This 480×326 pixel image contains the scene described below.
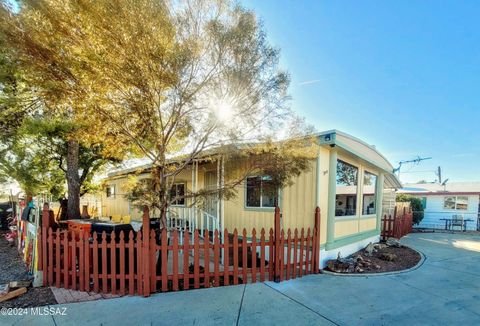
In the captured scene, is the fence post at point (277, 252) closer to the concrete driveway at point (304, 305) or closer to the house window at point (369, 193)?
the concrete driveway at point (304, 305)

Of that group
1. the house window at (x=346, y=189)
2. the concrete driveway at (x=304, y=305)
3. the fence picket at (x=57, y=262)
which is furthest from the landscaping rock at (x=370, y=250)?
the fence picket at (x=57, y=262)

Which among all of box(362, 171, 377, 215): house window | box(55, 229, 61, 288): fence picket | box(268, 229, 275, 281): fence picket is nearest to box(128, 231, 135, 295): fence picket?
box(55, 229, 61, 288): fence picket

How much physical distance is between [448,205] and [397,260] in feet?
52.9

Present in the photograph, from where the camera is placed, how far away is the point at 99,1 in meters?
3.30

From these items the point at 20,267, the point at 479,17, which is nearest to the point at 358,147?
the point at 479,17

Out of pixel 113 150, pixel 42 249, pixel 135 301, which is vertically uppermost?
pixel 113 150

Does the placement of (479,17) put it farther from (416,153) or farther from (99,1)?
(416,153)

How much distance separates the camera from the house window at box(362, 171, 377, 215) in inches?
373

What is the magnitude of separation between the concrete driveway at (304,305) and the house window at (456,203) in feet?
55.2

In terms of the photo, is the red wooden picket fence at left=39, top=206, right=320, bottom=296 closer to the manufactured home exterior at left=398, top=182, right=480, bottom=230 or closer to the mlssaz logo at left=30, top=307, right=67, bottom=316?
the mlssaz logo at left=30, top=307, right=67, bottom=316

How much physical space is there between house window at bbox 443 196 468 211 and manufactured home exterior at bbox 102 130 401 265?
43.8 ft

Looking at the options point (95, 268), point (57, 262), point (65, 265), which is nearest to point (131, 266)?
point (95, 268)

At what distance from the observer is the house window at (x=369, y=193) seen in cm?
948

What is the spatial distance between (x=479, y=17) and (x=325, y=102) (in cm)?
558
